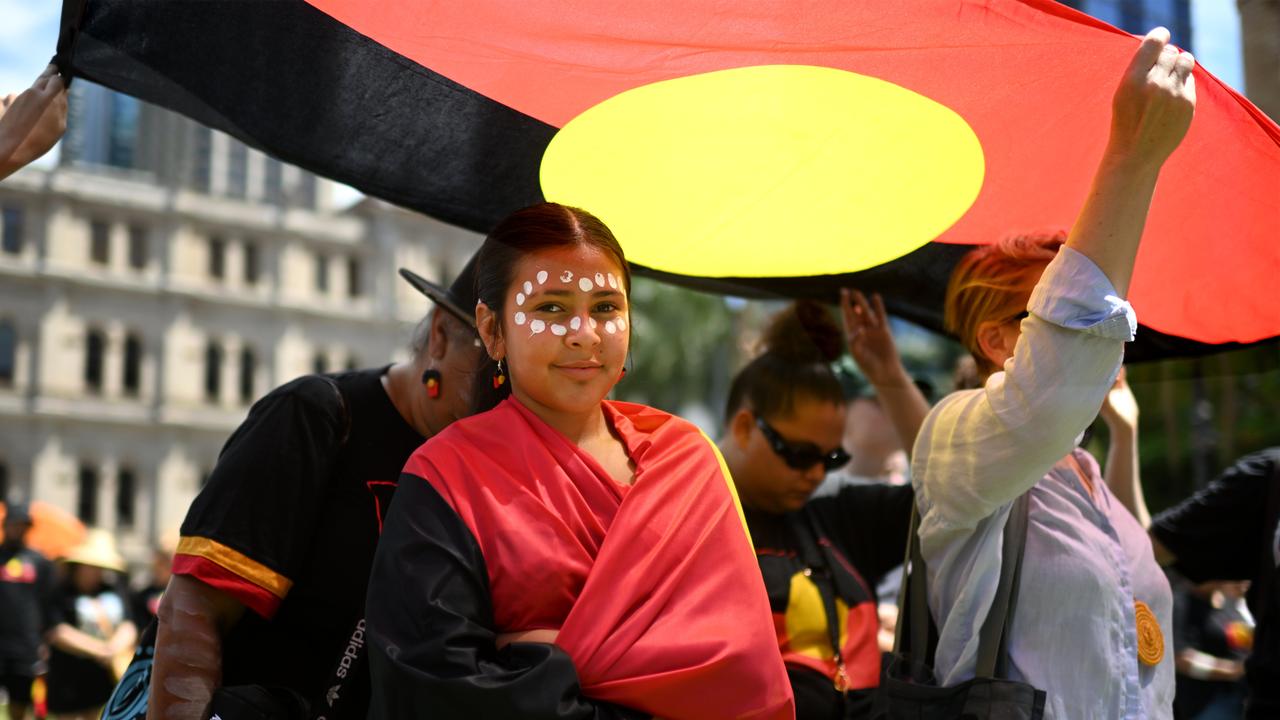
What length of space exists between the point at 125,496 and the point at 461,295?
48842 millimetres

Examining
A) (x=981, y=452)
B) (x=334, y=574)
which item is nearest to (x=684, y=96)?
(x=981, y=452)

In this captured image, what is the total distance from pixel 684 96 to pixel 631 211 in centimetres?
45

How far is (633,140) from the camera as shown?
3064 mm

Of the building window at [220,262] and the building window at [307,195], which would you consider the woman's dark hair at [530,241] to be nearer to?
the building window at [307,195]

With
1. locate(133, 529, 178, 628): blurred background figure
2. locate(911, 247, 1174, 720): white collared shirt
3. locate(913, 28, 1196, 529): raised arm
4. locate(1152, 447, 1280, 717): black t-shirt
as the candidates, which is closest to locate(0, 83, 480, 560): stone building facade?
locate(133, 529, 178, 628): blurred background figure

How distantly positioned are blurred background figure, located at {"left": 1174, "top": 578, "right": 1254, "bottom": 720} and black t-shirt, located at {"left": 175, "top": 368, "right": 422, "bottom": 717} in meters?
5.28

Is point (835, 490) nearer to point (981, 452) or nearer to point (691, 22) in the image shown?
point (981, 452)

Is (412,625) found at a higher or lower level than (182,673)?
higher

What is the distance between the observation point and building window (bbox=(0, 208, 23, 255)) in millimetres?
45031

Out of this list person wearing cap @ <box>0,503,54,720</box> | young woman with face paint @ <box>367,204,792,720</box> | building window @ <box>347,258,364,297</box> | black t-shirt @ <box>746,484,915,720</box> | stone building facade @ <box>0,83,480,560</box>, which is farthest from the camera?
building window @ <box>347,258,364,297</box>

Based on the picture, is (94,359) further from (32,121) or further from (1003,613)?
(1003,613)

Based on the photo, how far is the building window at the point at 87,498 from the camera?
46.5 meters

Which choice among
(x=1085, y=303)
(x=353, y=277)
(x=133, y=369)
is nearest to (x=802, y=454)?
(x=1085, y=303)

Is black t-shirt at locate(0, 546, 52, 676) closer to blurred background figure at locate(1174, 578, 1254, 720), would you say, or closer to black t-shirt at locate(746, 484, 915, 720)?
blurred background figure at locate(1174, 578, 1254, 720)
